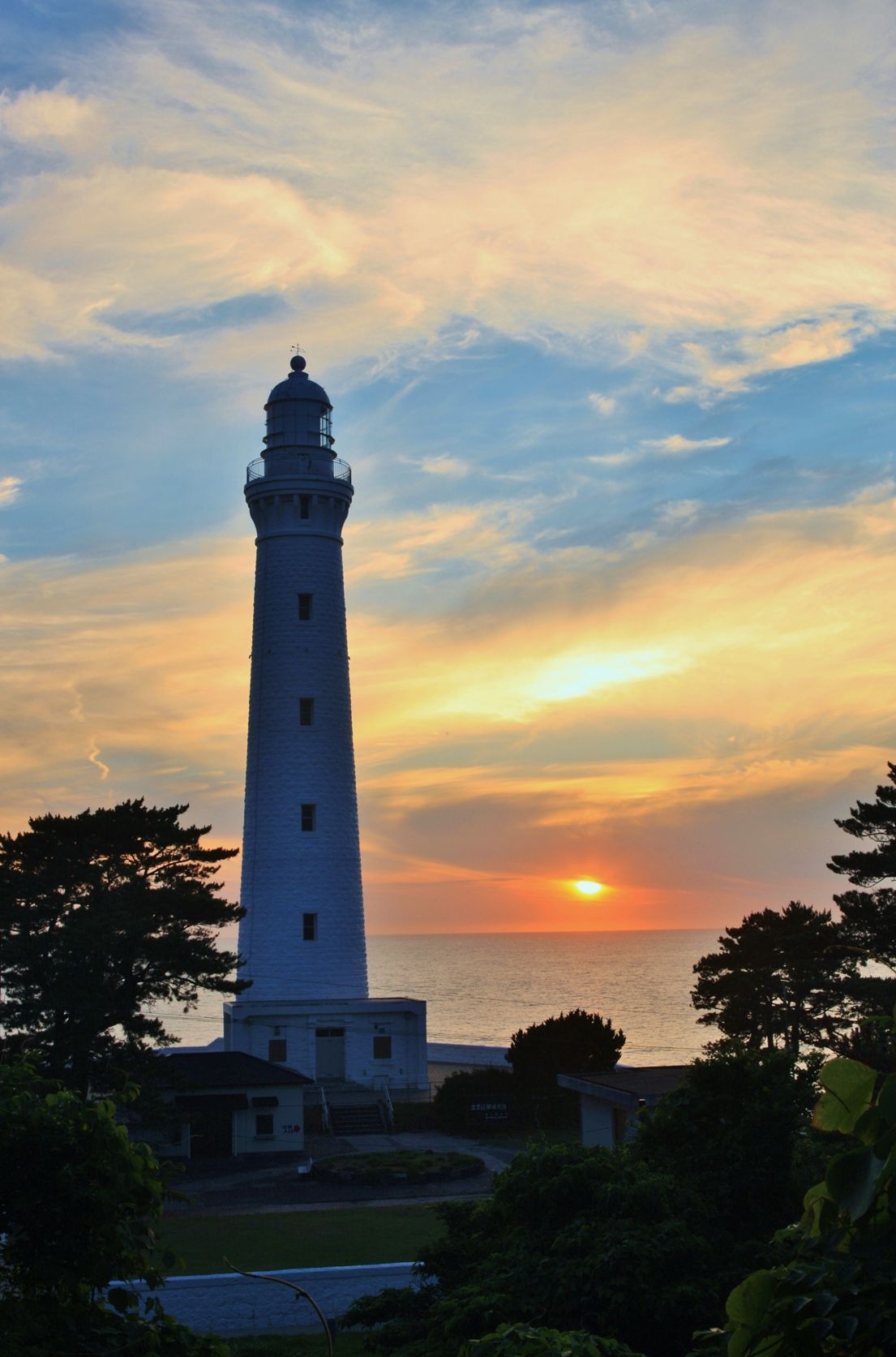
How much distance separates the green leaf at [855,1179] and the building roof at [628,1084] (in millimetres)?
21409

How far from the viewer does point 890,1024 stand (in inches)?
144

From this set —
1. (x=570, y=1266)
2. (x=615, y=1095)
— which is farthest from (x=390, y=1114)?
(x=570, y=1266)

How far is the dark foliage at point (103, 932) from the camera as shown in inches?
1248

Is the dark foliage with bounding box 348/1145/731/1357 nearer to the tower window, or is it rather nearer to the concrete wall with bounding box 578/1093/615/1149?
the concrete wall with bounding box 578/1093/615/1149

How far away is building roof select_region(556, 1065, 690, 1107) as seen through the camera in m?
24.6

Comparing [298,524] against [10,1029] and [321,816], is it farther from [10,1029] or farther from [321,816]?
[10,1029]

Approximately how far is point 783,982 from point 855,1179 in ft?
116

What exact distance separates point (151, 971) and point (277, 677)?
40.7 ft

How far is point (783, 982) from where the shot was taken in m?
36.7

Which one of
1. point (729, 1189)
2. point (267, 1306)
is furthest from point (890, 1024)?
point (267, 1306)

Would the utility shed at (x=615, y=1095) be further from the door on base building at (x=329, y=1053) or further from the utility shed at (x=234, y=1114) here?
the door on base building at (x=329, y=1053)

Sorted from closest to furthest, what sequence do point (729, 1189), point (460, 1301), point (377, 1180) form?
point (460, 1301) < point (729, 1189) < point (377, 1180)

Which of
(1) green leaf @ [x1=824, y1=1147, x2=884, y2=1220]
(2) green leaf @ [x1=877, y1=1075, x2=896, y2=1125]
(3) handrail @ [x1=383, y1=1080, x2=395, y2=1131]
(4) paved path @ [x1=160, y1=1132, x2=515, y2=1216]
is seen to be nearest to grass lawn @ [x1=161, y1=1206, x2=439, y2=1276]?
(4) paved path @ [x1=160, y1=1132, x2=515, y2=1216]

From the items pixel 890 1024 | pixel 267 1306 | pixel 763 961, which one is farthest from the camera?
pixel 763 961
